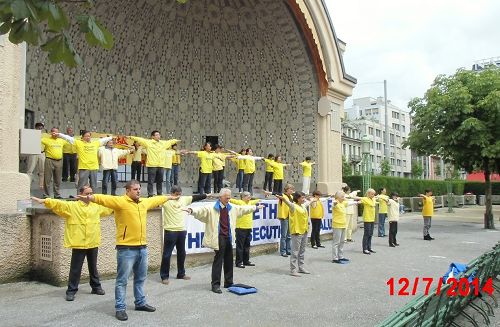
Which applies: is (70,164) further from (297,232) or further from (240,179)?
(297,232)

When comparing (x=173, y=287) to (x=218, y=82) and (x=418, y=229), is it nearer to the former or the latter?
(x=218, y=82)

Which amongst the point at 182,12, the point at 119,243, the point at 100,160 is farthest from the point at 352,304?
the point at 182,12

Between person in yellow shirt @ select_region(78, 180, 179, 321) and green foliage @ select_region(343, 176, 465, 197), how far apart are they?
22222 mm

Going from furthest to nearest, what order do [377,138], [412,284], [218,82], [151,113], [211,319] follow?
[377,138], [218,82], [151,113], [412,284], [211,319]

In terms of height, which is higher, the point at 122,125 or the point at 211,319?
the point at 122,125

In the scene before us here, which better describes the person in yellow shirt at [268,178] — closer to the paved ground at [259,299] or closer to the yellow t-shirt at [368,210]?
the yellow t-shirt at [368,210]

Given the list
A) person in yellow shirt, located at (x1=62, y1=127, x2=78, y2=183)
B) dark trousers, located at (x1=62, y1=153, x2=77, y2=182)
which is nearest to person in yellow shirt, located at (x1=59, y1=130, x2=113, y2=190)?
person in yellow shirt, located at (x1=62, y1=127, x2=78, y2=183)

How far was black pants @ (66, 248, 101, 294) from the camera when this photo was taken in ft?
22.0

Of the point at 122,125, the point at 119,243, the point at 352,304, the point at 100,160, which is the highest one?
the point at 122,125

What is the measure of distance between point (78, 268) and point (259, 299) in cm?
280

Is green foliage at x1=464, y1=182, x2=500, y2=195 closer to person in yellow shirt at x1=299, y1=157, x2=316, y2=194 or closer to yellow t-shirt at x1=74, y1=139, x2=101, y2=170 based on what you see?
person in yellow shirt at x1=299, y1=157, x2=316, y2=194

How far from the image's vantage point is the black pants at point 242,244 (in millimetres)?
9586

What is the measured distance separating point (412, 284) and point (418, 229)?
10.6 metres

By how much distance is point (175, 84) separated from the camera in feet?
54.4
